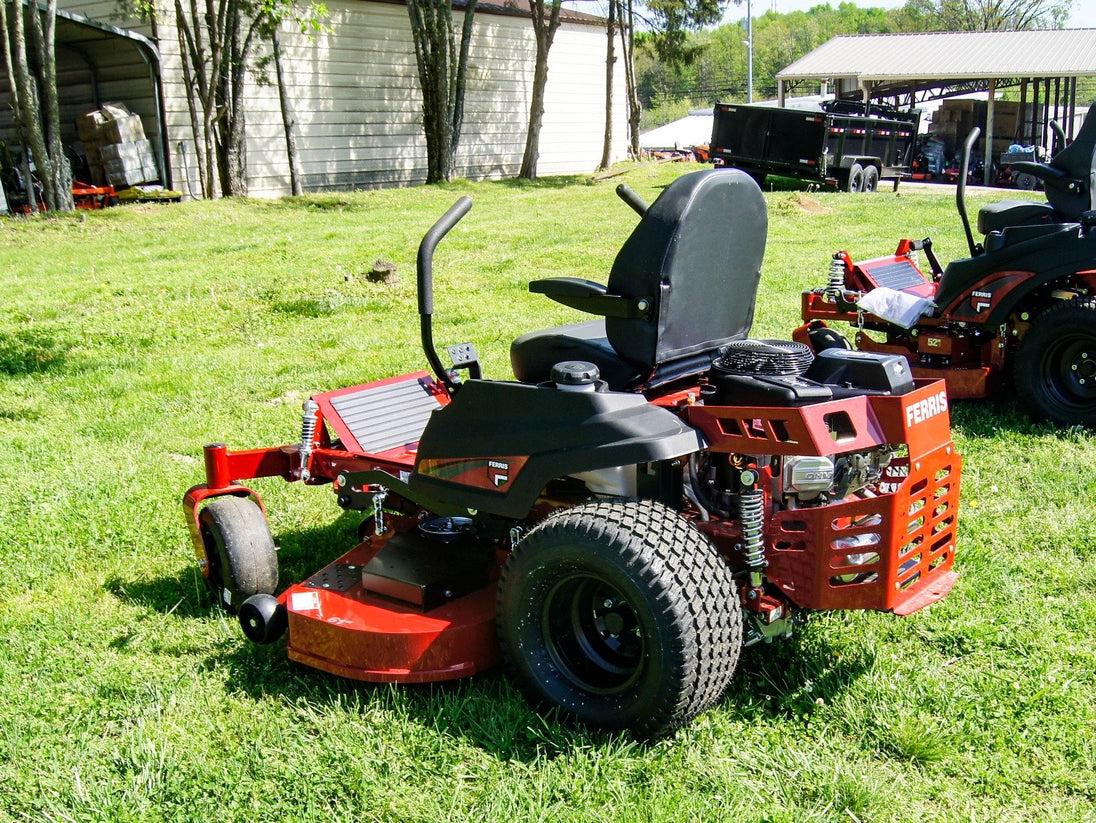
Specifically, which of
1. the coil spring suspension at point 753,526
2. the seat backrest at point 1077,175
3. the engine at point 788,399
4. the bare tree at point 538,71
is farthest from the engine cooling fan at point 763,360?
the bare tree at point 538,71

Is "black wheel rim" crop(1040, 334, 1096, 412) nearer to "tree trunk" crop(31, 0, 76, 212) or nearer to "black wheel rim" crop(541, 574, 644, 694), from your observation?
"black wheel rim" crop(541, 574, 644, 694)

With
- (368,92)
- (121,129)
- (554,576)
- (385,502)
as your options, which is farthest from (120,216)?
(554,576)

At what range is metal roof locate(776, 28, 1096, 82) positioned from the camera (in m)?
29.8

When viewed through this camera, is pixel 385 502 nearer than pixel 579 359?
No

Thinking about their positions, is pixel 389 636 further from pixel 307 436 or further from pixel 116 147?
pixel 116 147

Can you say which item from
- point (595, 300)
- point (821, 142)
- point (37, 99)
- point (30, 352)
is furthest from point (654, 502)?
point (821, 142)

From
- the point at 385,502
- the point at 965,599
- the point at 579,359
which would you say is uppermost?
the point at 579,359

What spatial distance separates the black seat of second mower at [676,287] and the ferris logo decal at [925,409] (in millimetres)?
718

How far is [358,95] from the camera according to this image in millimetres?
23688

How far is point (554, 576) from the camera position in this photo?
Result: 317 cm

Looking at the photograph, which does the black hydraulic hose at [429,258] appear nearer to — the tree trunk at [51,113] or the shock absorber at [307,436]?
the shock absorber at [307,436]

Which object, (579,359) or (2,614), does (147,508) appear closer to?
(2,614)

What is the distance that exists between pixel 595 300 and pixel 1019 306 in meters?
3.95

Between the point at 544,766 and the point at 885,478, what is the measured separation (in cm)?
146
